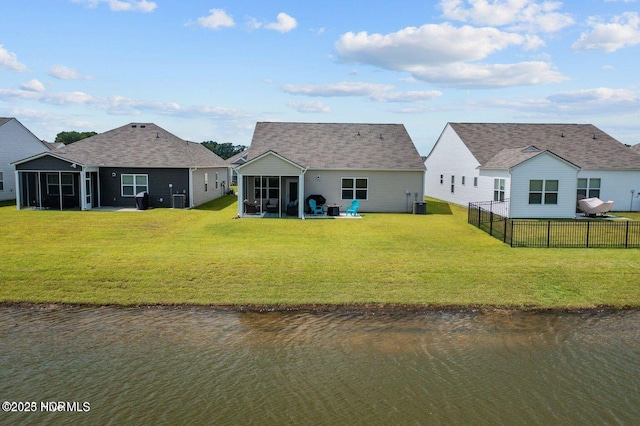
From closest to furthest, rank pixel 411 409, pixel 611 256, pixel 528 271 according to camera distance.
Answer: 1. pixel 411 409
2. pixel 528 271
3. pixel 611 256

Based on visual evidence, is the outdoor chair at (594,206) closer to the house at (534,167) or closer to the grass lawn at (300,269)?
the house at (534,167)

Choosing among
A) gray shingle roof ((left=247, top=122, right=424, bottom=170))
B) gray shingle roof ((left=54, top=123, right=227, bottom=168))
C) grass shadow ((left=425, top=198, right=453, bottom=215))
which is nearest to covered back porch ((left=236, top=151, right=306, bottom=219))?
gray shingle roof ((left=247, top=122, right=424, bottom=170))

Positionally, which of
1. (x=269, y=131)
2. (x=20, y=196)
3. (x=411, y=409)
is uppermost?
(x=269, y=131)

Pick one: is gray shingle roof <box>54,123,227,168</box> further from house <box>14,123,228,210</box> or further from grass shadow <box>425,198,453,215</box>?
grass shadow <box>425,198,453,215</box>

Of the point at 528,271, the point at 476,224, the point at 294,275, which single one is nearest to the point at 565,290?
the point at 528,271

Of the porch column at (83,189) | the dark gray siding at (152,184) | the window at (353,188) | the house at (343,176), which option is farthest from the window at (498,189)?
the porch column at (83,189)

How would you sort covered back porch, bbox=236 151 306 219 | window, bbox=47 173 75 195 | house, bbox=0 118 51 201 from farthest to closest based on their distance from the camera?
house, bbox=0 118 51 201 → window, bbox=47 173 75 195 → covered back porch, bbox=236 151 306 219

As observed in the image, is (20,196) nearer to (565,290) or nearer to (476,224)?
(476,224)
